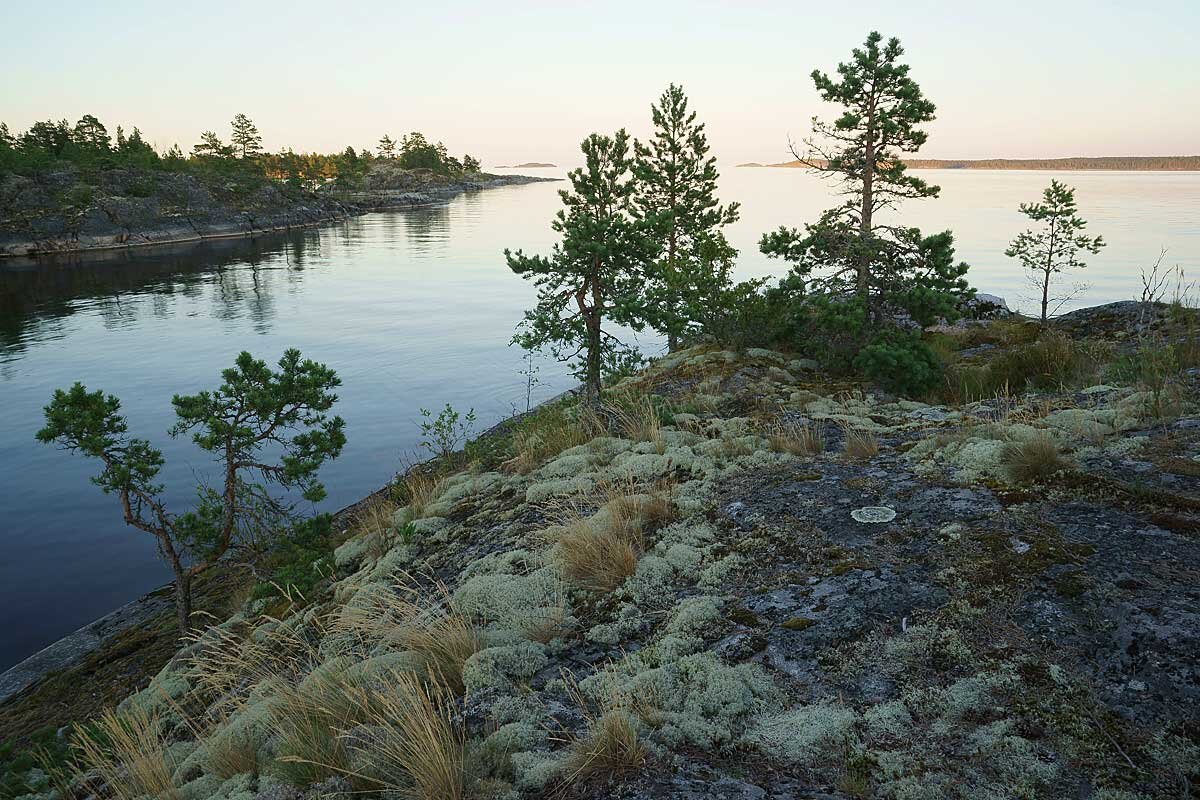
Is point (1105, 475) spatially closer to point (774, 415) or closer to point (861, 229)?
point (774, 415)

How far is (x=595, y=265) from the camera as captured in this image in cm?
1258

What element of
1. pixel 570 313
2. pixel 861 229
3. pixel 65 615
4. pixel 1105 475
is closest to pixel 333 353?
pixel 65 615

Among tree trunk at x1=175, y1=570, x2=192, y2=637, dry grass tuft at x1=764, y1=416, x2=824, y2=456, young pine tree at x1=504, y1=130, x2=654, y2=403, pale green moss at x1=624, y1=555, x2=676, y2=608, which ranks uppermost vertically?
young pine tree at x1=504, y1=130, x2=654, y2=403

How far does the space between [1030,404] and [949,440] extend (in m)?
2.88

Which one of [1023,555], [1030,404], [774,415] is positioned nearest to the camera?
[1023,555]

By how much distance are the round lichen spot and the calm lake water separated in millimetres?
14956

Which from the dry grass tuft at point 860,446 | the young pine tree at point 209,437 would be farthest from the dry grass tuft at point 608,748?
the young pine tree at point 209,437

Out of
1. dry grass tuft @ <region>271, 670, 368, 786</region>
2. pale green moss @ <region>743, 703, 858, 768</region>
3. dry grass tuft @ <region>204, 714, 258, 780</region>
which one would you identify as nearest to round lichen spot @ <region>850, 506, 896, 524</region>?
pale green moss @ <region>743, 703, 858, 768</region>

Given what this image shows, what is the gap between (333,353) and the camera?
113 ft

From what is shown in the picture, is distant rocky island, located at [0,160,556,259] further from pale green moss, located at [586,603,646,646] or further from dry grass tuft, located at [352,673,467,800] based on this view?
pale green moss, located at [586,603,646,646]

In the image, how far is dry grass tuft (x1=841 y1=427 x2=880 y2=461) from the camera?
24.6 ft

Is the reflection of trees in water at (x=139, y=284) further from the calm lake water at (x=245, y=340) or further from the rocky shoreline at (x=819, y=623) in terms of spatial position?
the rocky shoreline at (x=819, y=623)

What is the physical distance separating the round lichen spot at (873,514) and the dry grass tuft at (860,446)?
1.57m

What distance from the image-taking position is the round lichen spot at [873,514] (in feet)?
18.8
